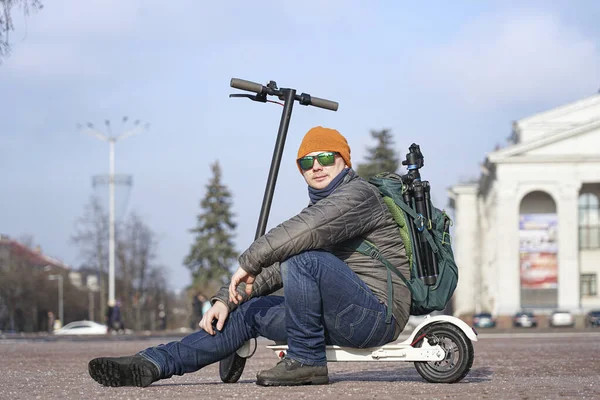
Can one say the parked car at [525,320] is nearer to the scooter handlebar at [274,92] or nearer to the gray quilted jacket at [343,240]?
the scooter handlebar at [274,92]

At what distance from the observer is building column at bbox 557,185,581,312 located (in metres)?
68.7

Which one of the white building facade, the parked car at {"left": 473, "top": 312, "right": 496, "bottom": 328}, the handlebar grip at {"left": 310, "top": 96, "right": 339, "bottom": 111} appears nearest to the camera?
the handlebar grip at {"left": 310, "top": 96, "right": 339, "bottom": 111}

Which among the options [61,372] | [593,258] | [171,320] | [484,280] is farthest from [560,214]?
[61,372]

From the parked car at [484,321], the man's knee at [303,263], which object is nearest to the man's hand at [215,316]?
the man's knee at [303,263]

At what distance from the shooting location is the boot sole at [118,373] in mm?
5680

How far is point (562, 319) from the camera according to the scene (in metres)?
64.6

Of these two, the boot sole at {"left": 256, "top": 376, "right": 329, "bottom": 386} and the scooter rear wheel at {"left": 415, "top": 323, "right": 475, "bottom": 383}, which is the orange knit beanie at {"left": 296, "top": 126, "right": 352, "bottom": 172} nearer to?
the scooter rear wheel at {"left": 415, "top": 323, "right": 475, "bottom": 383}

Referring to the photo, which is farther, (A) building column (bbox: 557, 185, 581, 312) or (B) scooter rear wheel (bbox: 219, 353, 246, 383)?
(A) building column (bbox: 557, 185, 581, 312)

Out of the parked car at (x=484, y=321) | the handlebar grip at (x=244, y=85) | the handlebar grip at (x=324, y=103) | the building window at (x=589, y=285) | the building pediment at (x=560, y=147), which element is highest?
the building pediment at (x=560, y=147)

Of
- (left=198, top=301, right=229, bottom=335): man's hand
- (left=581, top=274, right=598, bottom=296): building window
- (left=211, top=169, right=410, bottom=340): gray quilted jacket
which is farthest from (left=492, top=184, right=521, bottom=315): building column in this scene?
(left=198, top=301, right=229, bottom=335): man's hand

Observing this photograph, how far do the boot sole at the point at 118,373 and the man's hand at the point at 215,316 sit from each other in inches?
15.3

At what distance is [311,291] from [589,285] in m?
69.9

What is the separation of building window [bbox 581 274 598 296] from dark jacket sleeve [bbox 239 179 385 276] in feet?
227

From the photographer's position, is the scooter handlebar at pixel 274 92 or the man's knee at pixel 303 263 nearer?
the man's knee at pixel 303 263
